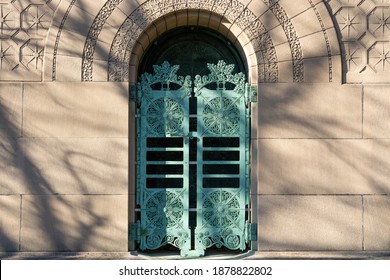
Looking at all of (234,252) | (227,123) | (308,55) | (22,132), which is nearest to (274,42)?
(308,55)

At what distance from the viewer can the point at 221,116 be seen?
27.9ft

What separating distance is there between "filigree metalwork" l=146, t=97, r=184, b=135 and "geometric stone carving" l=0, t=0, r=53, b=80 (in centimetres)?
168

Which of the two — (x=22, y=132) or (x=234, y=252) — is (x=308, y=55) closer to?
(x=234, y=252)

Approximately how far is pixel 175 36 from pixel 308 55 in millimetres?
2018

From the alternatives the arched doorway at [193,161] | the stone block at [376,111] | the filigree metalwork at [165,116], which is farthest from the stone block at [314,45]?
the filigree metalwork at [165,116]

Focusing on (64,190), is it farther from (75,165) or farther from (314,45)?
(314,45)

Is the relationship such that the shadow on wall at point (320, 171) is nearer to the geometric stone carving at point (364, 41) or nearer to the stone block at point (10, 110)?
the geometric stone carving at point (364, 41)

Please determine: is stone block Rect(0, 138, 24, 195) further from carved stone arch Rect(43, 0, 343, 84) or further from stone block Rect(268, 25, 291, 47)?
stone block Rect(268, 25, 291, 47)

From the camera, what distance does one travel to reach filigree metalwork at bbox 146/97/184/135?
8523 millimetres

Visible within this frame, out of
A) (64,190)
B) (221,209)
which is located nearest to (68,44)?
(64,190)

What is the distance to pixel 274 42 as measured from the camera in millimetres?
8305

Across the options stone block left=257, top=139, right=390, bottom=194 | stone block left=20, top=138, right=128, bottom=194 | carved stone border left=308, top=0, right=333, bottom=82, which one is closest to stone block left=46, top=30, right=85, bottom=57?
stone block left=20, top=138, right=128, bottom=194

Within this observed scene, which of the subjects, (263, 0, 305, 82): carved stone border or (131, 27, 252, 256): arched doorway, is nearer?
(263, 0, 305, 82): carved stone border
